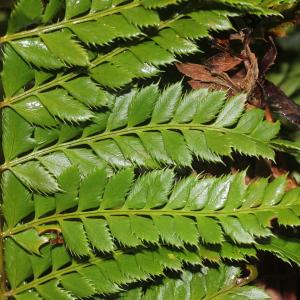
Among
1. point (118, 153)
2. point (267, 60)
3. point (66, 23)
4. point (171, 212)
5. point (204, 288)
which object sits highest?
point (66, 23)

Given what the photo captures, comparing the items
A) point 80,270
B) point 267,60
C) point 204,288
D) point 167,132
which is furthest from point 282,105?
point 80,270

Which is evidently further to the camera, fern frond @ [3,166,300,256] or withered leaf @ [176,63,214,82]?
withered leaf @ [176,63,214,82]

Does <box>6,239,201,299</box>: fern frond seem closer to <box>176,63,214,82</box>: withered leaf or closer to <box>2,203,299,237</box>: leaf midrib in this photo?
<box>2,203,299,237</box>: leaf midrib

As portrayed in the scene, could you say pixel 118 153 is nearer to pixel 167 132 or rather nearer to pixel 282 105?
pixel 167 132

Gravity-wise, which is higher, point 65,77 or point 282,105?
point 65,77

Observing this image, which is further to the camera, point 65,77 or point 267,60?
point 267,60

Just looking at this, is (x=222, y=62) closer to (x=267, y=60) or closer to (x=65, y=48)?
(x=267, y=60)

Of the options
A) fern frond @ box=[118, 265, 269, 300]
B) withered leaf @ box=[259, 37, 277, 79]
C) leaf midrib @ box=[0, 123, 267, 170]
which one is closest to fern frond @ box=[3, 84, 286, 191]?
leaf midrib @ box=[0, 123, 267, 170]

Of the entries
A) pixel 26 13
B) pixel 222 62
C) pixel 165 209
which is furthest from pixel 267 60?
pixel 26 13

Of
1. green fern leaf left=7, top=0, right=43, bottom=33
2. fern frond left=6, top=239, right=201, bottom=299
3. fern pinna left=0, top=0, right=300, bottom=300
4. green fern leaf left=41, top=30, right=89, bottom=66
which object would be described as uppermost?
green fern leaf left=7, top=0, right=43, bottom=33
